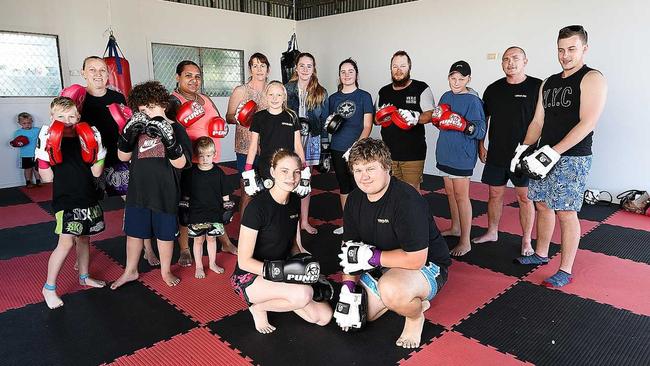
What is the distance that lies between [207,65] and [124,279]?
5.06 m

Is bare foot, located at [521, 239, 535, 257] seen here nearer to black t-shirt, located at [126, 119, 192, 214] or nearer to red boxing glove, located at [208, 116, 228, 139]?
red boxing glove, located at [208, 116, 228, 139]

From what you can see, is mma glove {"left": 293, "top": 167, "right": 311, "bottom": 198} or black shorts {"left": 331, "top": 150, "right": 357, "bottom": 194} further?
black shorts {"left": 331, "top": 150, "right": 357, "bottom": 194}

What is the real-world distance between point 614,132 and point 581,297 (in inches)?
119

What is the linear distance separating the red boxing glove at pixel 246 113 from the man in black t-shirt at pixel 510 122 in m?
1.81

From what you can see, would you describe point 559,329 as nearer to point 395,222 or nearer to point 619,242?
point 395,222

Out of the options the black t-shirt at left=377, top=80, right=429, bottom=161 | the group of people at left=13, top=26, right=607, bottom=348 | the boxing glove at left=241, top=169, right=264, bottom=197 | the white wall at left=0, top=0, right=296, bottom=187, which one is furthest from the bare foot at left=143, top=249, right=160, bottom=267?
the white wall at left=0, top=0, right=296, bottom=187

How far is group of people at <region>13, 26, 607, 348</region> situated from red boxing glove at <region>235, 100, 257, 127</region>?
16mm

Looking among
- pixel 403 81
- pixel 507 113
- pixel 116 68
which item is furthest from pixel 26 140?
pixel 507 113

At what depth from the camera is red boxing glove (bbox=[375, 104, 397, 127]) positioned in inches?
130

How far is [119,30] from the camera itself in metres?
6.00

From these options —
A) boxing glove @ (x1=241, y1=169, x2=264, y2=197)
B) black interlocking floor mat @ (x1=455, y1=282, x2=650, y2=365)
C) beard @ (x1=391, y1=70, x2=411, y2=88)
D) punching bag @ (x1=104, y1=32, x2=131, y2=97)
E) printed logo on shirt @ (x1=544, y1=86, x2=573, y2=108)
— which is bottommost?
black interlocking floor mat @ (x1=455, y1=282, x2=650, y2=365)

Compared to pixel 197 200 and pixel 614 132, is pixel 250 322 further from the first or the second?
pixel 614 132

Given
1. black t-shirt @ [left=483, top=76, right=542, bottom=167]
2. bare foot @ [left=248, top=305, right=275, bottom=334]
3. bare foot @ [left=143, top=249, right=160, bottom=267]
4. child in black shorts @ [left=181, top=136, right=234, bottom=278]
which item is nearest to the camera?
bare foot @ [left=248, top=305, right=275, bottom=334]

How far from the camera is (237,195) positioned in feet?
17.0
